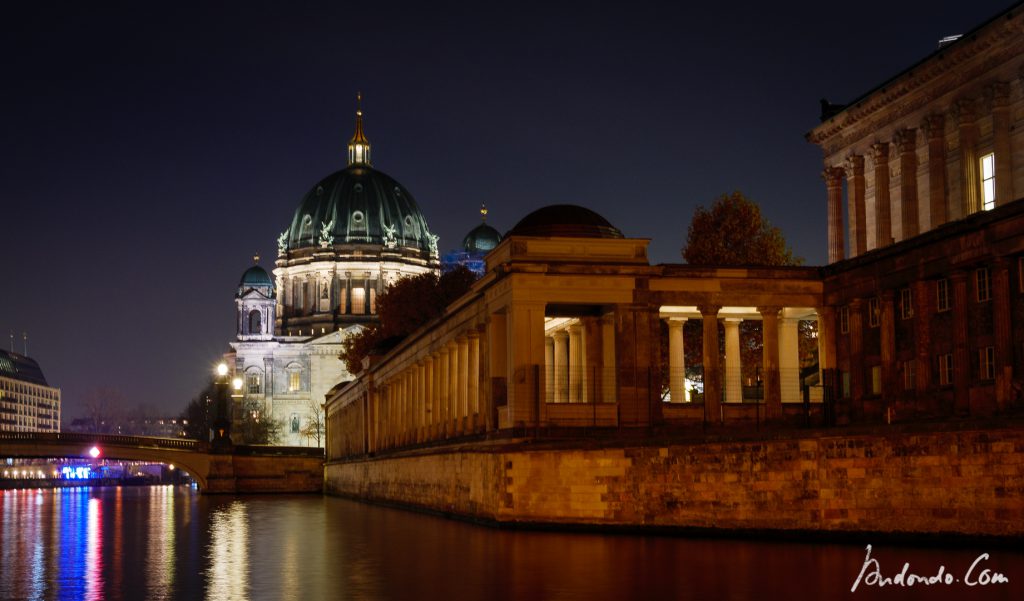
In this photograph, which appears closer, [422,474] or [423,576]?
[423,576]

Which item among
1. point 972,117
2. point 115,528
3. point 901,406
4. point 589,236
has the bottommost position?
point 115,528

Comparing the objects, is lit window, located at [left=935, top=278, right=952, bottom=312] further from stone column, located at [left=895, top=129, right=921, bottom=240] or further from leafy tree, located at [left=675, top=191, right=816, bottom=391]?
leafy tree, located at [left=675, top=191, right=816, bottom=391]

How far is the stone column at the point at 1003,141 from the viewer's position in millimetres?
53969

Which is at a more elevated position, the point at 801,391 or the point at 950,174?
the point at 950,174

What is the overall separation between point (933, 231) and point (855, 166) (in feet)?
74.3

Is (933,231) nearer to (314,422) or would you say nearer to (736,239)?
(736,239)

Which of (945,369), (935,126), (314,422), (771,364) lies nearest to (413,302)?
(935,126)

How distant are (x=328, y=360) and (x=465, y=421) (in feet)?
451

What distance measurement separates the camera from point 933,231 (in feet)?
142

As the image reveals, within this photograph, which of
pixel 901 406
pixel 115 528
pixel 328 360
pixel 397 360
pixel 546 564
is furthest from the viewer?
pixel 328 360

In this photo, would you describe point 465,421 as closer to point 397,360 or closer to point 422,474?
point 422,474

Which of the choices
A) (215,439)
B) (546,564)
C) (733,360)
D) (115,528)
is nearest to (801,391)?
(733,360)

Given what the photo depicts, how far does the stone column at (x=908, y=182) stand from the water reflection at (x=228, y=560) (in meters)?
28.0

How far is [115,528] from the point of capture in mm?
50000
